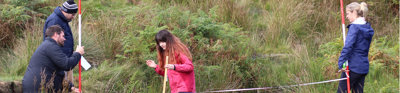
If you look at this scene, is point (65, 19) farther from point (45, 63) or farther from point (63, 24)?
point (45, 63)

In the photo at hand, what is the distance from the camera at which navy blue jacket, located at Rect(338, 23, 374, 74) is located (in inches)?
222

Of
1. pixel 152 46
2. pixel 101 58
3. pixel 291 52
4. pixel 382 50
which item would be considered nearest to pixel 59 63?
pixel 152 46

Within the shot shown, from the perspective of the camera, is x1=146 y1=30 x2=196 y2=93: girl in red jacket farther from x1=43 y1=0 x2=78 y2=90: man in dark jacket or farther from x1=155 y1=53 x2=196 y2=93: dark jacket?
x1=43 y1=0 x2=78 y2=90: man in dark jacket

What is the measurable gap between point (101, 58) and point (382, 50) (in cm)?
490

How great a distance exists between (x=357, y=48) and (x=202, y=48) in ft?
8.47

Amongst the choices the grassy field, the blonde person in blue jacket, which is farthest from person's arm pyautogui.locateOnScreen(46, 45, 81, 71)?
the blonde person in blue jacket

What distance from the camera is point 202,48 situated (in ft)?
24.6

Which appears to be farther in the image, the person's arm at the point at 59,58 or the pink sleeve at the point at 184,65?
the pink sleeve at the point at 184,65

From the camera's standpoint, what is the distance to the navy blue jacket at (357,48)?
18.5 ft

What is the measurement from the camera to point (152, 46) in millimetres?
7340

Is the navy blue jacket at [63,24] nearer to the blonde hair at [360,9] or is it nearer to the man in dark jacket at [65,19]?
the man in dark jacket at [65,19]

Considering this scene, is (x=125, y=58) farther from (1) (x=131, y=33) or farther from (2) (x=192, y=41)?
(2) (x=192, y=41)

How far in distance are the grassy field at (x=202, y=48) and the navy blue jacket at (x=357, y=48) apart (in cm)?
153

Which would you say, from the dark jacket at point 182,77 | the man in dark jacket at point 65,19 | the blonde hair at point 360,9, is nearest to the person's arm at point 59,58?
the man in dark jacket at point 65,19
